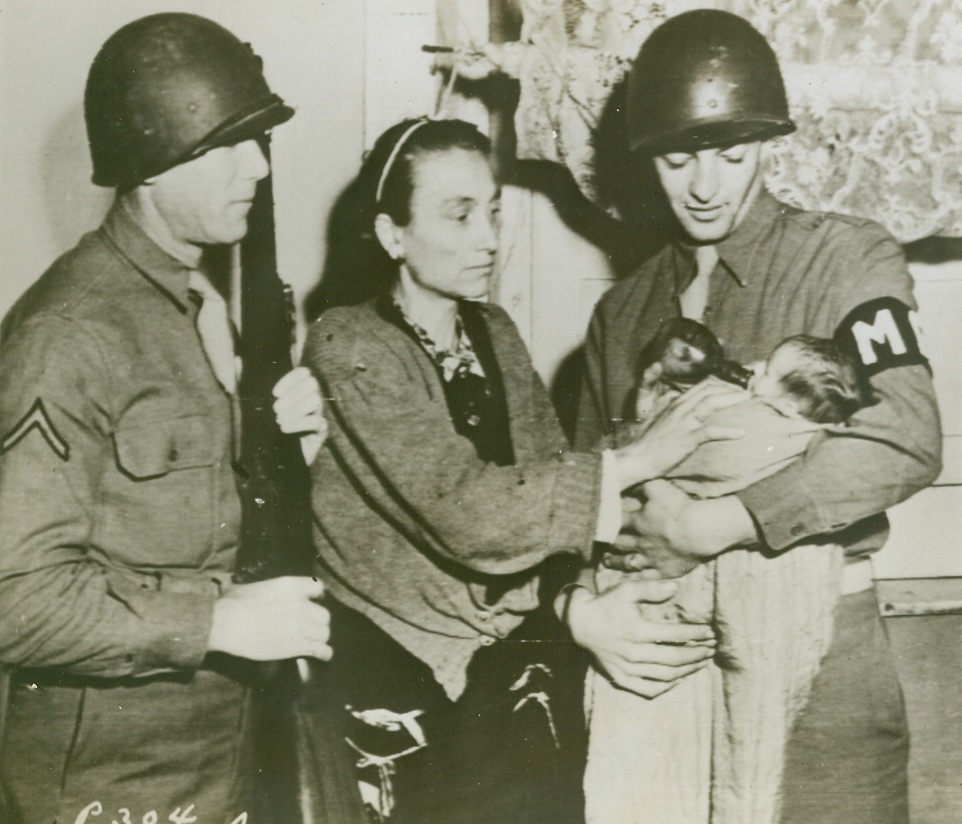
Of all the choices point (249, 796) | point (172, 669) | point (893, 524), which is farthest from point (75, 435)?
point (893, 524)

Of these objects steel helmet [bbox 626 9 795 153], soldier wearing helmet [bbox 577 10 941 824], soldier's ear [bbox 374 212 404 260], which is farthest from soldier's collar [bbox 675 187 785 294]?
soldier's ear [bbox 374 212 404 260]

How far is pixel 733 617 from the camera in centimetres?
159

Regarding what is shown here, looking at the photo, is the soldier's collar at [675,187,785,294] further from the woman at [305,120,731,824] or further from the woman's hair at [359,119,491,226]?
the woman's hair at [359,119,491,226]

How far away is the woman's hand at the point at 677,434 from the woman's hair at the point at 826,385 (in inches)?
3.4

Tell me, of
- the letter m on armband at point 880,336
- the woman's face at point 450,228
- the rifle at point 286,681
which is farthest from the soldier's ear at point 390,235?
the letter m on armband at point 880,336

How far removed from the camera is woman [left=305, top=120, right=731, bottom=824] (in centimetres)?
158

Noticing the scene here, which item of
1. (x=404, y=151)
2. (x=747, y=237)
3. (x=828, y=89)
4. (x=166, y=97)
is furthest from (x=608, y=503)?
(x=166, y=97)

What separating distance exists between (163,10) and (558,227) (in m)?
0.72

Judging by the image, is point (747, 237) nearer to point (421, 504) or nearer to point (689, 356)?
point (689, 356)

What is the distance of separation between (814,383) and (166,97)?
1.06m

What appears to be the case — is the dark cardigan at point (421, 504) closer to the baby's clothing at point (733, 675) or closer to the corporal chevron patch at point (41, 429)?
the baby's clothing at point (733, 675)

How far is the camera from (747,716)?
5.23ft

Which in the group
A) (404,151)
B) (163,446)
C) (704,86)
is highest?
(704,86)

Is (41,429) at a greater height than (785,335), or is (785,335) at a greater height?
(785,335)
